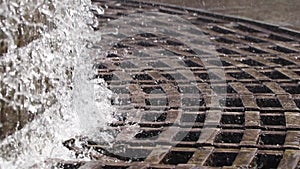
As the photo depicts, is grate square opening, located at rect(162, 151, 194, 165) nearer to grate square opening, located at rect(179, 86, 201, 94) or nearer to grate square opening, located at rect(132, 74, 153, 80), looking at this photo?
grate square opening, located at rect(179, 86, 201, 94)

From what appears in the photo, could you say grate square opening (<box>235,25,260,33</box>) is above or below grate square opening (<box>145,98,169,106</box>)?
above

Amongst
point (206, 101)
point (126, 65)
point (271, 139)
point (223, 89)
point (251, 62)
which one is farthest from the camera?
point (251, 62)

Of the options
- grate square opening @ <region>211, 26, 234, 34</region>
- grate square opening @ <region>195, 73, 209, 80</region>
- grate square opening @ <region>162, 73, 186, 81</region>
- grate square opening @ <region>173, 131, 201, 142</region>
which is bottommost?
grate square opening @ <region>173, 131, 201, 142</region>

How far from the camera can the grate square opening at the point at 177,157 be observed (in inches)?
133

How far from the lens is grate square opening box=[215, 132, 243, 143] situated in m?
3.63

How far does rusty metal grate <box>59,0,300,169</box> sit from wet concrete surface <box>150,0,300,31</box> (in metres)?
1.11

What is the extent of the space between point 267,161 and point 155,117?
864 mm

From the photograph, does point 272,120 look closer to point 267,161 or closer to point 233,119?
point 233,119

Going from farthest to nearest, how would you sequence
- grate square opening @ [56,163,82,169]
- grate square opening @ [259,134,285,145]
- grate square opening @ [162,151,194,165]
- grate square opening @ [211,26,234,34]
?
grate square opening @ [211,26,234,34] → grate square opening @ [259,134,285,145] → grate square opening @ [162,151,194,165] → grate square opening @ [56,163,82,169]

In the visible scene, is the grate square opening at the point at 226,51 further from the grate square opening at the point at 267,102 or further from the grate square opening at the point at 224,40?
the grate square opening at the point at 267,102

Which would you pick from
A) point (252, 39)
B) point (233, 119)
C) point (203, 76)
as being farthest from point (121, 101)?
point (252, 39)

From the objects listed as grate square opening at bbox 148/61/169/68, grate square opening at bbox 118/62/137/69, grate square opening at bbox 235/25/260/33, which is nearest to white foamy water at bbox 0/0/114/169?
grate square opening at bbox 118/62/137/69

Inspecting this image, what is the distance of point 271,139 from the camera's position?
3.65m

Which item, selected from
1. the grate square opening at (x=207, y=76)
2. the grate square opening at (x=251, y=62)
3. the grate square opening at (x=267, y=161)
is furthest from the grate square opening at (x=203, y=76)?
the grate square opening at (x=267, y=161)
